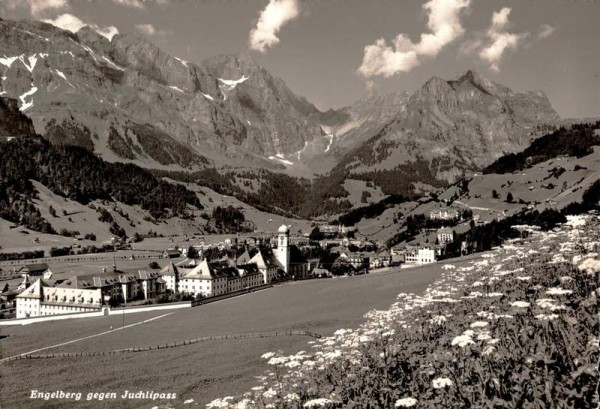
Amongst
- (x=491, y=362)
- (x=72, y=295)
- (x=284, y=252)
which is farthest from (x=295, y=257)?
(x=491, y=362)

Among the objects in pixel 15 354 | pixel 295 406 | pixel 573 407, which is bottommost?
pixel 15 354

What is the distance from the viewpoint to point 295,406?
21.1 metres

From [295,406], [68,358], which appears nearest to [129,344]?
[68,358]

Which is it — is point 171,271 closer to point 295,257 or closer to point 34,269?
point 295,257

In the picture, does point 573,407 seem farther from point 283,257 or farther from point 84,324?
point 283,257

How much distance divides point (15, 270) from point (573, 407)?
21336 cm

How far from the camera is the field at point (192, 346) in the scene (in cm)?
4184

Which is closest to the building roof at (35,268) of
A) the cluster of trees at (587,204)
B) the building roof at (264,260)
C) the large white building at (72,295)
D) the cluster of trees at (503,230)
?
the large white building at (72,295)

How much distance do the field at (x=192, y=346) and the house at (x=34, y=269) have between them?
96.5 meters

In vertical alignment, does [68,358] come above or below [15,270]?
below

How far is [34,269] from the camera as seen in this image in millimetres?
186500

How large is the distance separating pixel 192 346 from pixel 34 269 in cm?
15310

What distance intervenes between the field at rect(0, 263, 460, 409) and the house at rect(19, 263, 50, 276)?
96.5 m

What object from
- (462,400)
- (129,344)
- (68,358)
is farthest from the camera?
(129,344)
